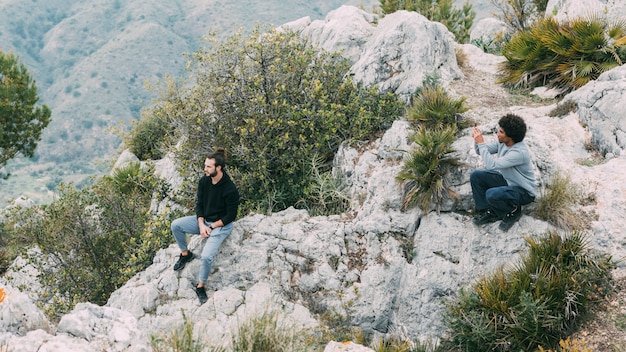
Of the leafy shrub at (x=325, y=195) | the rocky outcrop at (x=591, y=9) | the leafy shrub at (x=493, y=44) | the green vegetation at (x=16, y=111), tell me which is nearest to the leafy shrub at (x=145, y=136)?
the green vegetation at (x=16, y=111)

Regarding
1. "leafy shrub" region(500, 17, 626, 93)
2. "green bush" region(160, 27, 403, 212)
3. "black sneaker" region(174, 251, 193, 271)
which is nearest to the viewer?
"black sneaker" region(174, 251, 193, 271)

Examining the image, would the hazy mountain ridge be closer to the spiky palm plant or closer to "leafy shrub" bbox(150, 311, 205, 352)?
the spiky palm plant

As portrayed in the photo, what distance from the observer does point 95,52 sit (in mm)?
124875

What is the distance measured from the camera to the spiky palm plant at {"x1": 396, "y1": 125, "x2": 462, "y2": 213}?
7.32 metres

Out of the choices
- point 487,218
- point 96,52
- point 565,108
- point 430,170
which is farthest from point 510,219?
point 96,52

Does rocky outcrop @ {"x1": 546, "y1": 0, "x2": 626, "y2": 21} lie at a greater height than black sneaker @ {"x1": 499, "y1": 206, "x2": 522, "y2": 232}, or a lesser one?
greater

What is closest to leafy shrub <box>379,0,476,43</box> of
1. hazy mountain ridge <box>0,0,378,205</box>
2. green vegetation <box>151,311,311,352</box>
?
green vegetation <box>151,311,311,352</box>

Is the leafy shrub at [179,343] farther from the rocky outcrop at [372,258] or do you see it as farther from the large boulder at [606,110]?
the large boulder at [606,110]

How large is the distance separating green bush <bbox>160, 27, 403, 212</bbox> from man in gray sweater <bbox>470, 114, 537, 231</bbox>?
3085mm

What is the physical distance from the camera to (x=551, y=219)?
260 inches

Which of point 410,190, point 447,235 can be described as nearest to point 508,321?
point 447,235

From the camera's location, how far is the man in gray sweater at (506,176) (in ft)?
20.3

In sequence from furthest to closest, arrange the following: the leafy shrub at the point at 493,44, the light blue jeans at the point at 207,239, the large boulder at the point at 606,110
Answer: the leafy shrub at the point at 493,44 → the large boulder at the point at 606,110 → the light blue jeans at the point at 207,239

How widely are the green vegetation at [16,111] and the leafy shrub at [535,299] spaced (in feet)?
66.7
